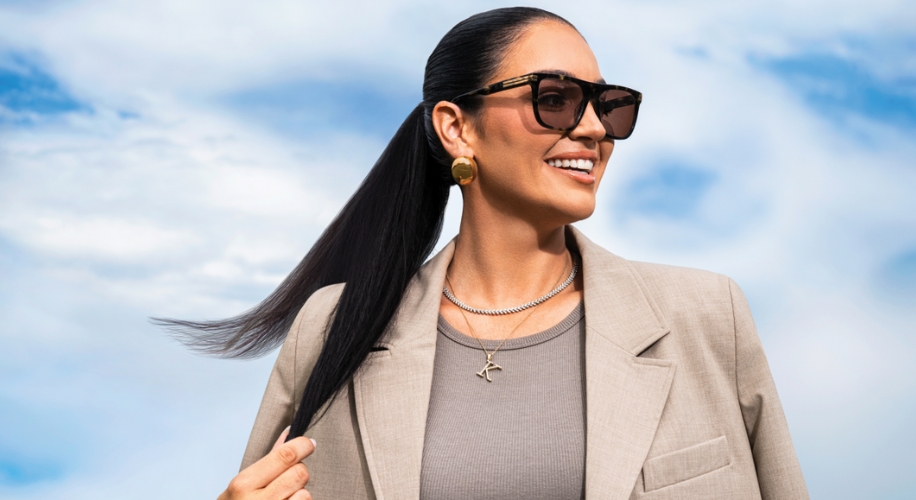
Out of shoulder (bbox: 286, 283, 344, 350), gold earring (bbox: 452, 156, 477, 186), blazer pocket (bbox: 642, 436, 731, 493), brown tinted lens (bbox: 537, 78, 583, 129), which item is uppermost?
brown tinted lens (bbox: 537, 78, 583, 129)

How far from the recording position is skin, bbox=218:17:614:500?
10.3 feet

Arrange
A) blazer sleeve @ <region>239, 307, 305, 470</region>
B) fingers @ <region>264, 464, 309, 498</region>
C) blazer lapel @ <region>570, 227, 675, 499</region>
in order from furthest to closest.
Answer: blazer sleeve @ <region>239, 307, 305, 470</region> < blazer lapel @ <region>570, 227, 675, 499</region> < fingers @ <region>264, 464, 309, 498</region>

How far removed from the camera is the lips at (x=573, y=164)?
3.14m

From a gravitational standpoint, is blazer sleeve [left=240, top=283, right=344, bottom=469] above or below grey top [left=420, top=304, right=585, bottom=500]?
above

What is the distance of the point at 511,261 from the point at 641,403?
77 centimetres

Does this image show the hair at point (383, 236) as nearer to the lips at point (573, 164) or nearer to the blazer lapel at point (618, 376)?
the lips at point (573, 164)

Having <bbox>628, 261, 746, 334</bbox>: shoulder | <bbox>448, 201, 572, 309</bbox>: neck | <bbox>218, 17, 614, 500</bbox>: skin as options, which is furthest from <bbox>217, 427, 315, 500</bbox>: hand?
<bbox>628, 261, 746, 334</bbox>: shoulder

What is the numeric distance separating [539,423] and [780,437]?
34.7 inches

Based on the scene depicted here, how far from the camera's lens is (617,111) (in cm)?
329

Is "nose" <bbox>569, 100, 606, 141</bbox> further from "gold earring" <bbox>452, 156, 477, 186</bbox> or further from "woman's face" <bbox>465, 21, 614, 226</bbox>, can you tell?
"gold earring" <bbox>452, 156, 477, 186</bbox>

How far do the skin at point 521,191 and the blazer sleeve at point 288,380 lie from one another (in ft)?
1.52

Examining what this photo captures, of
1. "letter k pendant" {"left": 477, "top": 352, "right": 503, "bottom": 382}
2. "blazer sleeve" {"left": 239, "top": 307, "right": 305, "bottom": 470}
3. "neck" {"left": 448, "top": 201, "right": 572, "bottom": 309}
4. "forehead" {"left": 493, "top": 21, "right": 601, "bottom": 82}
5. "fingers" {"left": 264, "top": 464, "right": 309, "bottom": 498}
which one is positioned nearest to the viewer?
"fingers" {"left": 264, "top": 464, "right": 309, "bottom": 498}

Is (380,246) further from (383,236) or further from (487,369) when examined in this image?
(487,369)

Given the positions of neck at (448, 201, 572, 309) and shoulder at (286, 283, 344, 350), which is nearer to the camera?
neck at (448, 201, 572, 309)
